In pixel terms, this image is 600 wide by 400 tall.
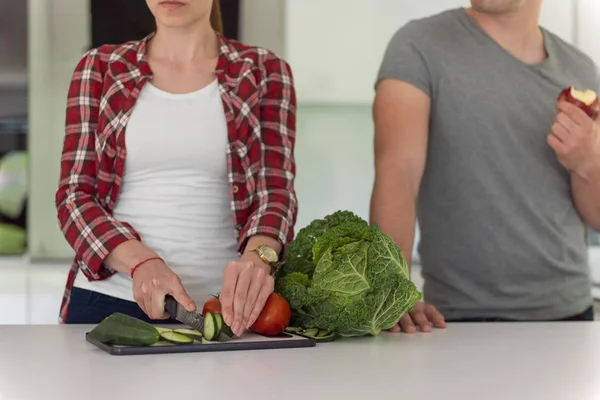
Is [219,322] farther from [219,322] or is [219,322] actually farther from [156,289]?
[156,289]

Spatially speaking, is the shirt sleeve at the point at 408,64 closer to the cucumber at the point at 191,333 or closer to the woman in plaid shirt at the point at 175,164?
the woman in plaid shirt at the point at 175,164

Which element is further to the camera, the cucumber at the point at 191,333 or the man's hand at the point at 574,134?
the man's hand at the point at 574,134

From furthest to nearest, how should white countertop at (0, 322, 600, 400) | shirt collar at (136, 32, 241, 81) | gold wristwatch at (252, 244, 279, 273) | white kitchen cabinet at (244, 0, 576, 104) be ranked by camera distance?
white kitchen cabinet at (244, 0, 576, 104) → shirt collar at (136, 32, 241, 81) → gold wristwatch at (252, 244, 279, 273) → white countertop at (0, 322, 600, 400)

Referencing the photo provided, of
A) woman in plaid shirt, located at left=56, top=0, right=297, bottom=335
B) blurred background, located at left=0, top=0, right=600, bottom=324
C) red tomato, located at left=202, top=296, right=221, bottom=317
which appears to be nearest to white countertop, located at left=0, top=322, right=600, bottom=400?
red tomato, located at left=202, top=296, right=221, bottom=317

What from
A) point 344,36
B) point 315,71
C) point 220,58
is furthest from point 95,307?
point 344,36

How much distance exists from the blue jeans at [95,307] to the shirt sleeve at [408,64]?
0.68 metres

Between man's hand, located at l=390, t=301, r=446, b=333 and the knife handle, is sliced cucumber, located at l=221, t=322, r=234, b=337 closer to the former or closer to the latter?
the knife handle

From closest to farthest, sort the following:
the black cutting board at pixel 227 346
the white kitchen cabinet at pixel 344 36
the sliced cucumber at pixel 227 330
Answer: the black cutting board at pixel 227 346, the sliced cucumber at pixel 227 330, the white kitchen cabinet at pixel 344 36

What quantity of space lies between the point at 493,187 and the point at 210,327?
783 mm

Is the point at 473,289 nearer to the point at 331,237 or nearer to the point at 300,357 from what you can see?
the point at 331,237

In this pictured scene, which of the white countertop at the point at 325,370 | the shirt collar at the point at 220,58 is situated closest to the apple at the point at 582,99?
the white countertop at the point at 325,370

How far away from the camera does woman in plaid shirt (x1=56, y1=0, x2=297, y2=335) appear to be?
1563 millimetres

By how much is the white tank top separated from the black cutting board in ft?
1.01

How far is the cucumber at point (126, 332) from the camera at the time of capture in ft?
3.85
